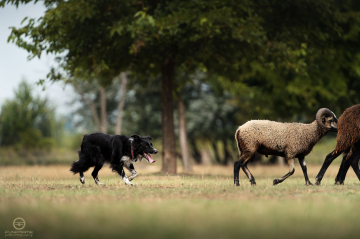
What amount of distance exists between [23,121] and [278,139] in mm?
36103

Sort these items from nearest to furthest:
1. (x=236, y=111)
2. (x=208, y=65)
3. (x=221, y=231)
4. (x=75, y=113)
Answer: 1. (x=221, y=231)
2. (x=208, y=65)
3. (x=236, y=111)
4. (x=75, y=113)

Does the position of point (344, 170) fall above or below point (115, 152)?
below

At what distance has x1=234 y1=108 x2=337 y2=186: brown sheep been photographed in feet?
35.4

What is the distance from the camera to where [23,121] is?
140ft

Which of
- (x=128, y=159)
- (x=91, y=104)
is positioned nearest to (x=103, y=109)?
(x=91, y=104)

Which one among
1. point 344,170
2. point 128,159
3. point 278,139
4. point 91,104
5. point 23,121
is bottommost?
point 344,170

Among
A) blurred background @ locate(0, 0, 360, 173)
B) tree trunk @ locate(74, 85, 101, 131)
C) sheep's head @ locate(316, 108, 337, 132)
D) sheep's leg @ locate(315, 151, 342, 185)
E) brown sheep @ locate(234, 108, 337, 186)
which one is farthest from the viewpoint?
tree trunk @ locate(74, 85, 101, 131)

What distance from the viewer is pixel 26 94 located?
4850cm

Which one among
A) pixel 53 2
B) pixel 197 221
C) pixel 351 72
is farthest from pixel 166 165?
pixel 197 221

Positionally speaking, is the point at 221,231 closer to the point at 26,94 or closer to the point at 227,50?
the point at 227,50

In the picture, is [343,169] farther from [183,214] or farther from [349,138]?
[183,214]

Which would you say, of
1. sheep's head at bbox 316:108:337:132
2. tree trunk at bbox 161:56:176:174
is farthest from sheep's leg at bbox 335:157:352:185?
tree trunk at bbox 161:56:176:174

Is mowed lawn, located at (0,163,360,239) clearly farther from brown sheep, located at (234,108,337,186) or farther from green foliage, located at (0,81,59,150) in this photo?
green foliage, located at (0,81,59,150)

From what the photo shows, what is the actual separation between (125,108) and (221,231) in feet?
109
